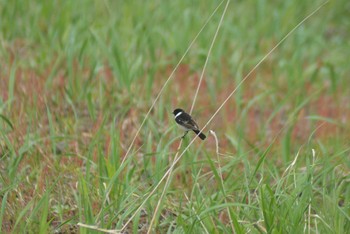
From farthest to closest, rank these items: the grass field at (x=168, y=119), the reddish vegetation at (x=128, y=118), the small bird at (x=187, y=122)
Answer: the reddish vegetation at (x=128, y=118) → the small bird at (x=187, y=122) → the grass field at (x=168, y=119)

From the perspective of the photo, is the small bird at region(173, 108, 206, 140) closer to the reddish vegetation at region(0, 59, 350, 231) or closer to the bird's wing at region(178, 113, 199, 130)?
the bird's wing at region(178, 113, 199, 130)

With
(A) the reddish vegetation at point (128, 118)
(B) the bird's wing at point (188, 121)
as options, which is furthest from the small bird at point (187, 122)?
(A) the reddish vegetation at point (128, 118)

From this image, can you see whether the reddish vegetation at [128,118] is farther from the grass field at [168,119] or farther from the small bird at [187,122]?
the small bird at [187,122]

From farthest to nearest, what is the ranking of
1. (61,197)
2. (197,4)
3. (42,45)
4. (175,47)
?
(197,4)
(175,47)
(42,45)
(61,197)

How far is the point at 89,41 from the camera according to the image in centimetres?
493

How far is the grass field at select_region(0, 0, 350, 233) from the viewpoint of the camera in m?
2.86

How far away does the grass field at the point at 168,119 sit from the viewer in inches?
112

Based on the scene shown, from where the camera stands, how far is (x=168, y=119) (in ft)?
14.0

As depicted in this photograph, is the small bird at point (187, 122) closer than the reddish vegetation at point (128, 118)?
Yes

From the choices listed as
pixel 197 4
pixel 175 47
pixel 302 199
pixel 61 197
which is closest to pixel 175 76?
pixel 175 47

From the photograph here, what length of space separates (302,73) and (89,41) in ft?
5.38

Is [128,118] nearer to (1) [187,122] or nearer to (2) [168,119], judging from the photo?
(2) [168,119]

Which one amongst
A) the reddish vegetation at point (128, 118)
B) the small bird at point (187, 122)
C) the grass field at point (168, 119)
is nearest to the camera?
the grass field at point (168, 119)

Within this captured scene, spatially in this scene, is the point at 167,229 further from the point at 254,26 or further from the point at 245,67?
the point at 254,26
